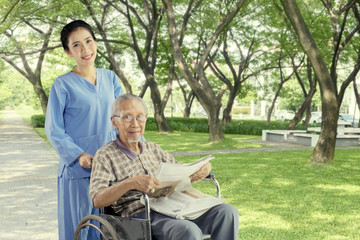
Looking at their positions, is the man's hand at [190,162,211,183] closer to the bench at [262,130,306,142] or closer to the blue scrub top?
the blue scrub top

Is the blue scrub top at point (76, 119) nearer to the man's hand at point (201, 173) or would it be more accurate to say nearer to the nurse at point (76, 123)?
the nurse at point (76, 123)

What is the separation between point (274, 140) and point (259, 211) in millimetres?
12879

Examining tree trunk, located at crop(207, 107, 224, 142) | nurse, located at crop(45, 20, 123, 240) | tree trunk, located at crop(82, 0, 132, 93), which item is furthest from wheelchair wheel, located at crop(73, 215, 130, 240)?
tree trunk, located at crop(82, 0, 132, 93)

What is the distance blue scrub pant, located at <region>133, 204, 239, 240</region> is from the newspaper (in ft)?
0.17

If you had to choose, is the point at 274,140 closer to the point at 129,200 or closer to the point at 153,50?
the point at 153,50

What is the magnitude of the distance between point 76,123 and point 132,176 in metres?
0.45

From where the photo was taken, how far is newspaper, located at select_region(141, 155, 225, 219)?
8.11ft

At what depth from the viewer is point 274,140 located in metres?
18.6

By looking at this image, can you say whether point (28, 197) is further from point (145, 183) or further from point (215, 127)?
point (215, 127)

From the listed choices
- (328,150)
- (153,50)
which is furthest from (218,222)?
(153,50)

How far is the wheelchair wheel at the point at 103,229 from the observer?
243 cm

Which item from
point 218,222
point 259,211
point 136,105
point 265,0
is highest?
point 265,0

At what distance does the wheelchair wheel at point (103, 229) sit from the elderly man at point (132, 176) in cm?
8

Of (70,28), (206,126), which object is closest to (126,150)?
(70,28)
